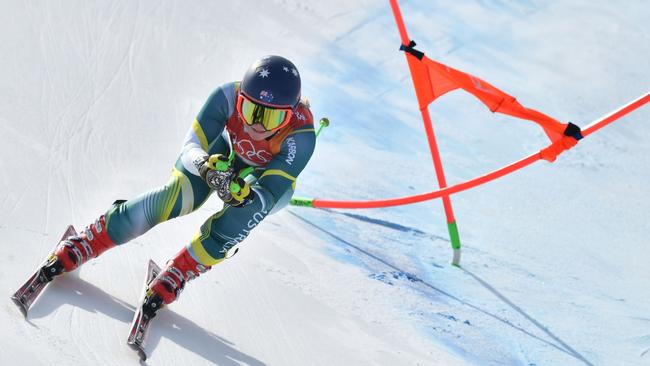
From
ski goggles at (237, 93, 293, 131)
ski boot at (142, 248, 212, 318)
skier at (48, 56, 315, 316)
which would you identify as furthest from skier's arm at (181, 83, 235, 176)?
ski boot at (142, 248, 212, 318)

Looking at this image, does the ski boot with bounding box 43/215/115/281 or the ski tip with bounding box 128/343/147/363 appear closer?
the ski tip with bounding box 128/343/147/363

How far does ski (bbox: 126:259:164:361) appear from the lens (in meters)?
3.87

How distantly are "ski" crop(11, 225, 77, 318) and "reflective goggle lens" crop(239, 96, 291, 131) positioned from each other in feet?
4.05

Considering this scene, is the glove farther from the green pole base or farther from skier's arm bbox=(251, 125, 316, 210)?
the green pole base

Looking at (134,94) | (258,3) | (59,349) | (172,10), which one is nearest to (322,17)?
→ (258,3)

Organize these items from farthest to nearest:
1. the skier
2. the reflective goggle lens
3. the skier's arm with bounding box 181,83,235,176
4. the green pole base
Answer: the green pole base
the skier's arm with bounding box 181,83,235,176
the reflective goggle lens
the skier

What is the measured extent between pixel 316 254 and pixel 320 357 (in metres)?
1.32

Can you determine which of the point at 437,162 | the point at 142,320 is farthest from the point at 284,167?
the point at 437,162

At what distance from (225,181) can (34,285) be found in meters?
1.05

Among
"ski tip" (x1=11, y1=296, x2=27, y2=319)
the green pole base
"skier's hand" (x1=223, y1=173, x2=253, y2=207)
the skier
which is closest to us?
"ski tip" (x1=11, y1=296, x2=27, y2=319)

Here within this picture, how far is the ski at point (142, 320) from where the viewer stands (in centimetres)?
387

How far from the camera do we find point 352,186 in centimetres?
702


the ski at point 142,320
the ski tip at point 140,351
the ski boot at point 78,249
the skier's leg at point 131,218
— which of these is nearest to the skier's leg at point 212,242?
the ski at point 142,320

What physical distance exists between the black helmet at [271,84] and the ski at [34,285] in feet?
4.34
